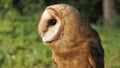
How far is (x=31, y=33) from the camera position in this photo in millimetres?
8805

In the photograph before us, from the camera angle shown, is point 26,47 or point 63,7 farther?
point 26,47

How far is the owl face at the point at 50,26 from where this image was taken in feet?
10.1

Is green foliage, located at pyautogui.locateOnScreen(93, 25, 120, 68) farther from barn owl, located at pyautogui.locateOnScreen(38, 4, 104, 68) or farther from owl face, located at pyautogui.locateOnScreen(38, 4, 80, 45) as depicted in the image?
owl face, located at pyautogui.locateOnScreen(38, 4, 80, 45)

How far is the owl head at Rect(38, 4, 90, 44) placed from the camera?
3.06 metres

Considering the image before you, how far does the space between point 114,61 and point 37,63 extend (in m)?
1.28

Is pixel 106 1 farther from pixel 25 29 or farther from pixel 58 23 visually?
pixel 58 23

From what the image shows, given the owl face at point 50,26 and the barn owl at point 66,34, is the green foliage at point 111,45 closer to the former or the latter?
the barn owl at point 66,34

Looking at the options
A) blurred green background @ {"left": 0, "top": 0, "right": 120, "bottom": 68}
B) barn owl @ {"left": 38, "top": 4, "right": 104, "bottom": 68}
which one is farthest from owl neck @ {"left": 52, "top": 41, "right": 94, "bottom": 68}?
blurred green background @ {"left": 0, "top": 0, "right": 120, "bottom": 68}

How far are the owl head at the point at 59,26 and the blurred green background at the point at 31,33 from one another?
170 inches

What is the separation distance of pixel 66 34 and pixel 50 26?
0.12 m

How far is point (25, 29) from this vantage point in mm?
8953

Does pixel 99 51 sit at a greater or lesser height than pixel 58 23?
lesser

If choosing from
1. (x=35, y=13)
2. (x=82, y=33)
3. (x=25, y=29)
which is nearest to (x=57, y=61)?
(x=82, y=33)

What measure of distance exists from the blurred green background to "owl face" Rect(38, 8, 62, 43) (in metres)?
4.31
